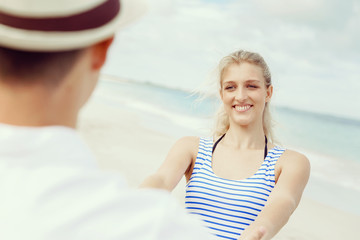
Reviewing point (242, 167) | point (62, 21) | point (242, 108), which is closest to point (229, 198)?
point (242, 167)

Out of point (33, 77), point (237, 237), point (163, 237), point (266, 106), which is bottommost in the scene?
point (237, 237)

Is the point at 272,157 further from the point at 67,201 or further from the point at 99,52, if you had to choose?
the point at 67,201

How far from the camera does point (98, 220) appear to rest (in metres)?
0.57

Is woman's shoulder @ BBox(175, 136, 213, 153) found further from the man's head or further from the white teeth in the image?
the man's head

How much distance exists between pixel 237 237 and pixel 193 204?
260mm

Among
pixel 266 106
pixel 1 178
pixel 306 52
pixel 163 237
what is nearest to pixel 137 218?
pixel 163 237

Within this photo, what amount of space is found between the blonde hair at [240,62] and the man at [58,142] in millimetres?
1695

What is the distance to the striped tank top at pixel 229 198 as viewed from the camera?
2.06m

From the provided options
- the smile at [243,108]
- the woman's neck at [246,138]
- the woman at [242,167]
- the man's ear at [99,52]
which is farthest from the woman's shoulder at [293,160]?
the man's ear at [99,52]

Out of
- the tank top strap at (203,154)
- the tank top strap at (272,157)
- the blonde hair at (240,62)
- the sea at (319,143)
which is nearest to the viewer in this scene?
the tank top strap at (272,157)

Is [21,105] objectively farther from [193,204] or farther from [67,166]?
[193,204]

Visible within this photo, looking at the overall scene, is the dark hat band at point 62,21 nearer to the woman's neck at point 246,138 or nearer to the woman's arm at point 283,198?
the woman's arm at point 283,198

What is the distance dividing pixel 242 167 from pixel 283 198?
12.4 inches

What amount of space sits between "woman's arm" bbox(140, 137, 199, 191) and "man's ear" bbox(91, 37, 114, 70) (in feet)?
4.60
